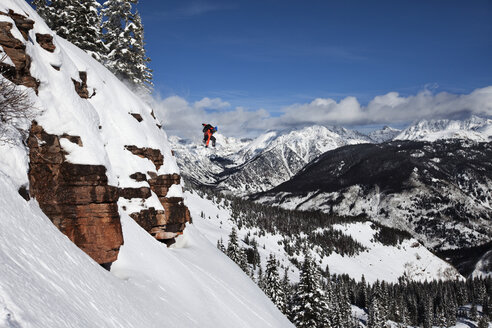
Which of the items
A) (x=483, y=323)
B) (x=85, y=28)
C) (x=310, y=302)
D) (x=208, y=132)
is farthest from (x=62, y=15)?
(x=483, y=323)

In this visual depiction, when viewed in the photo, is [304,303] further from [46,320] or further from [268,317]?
[46,320]

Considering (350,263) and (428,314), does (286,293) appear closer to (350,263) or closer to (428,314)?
(428,314)

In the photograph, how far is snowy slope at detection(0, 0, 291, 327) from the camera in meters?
5.99

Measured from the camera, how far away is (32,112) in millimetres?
11523

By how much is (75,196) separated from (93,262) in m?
3.25

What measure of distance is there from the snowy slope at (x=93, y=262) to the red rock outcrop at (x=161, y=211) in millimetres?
488

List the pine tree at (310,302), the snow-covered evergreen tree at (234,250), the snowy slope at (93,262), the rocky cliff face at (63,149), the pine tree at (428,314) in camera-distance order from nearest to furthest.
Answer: the snowy slope at (93,262), the rocky cliff face at (63,149), the pine tree at (310,302), the snow-covered evergreen tree at (234,250), the pine tree at (428,314)

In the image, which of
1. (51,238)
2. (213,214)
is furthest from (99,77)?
(213,214)

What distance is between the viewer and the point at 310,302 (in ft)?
107

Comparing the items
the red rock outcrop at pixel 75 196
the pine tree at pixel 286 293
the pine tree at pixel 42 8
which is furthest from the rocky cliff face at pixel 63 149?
the pine tree at pixel 286 293

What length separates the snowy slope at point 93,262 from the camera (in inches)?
236

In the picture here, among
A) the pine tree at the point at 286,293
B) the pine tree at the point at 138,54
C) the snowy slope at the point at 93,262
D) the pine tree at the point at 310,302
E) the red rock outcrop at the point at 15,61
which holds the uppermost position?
the pine tree at the point at 138,54

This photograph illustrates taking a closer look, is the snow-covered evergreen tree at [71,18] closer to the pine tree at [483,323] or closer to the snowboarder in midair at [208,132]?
the snowboarder in midair at [208,132]

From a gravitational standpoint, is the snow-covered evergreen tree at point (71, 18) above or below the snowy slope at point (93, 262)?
above
